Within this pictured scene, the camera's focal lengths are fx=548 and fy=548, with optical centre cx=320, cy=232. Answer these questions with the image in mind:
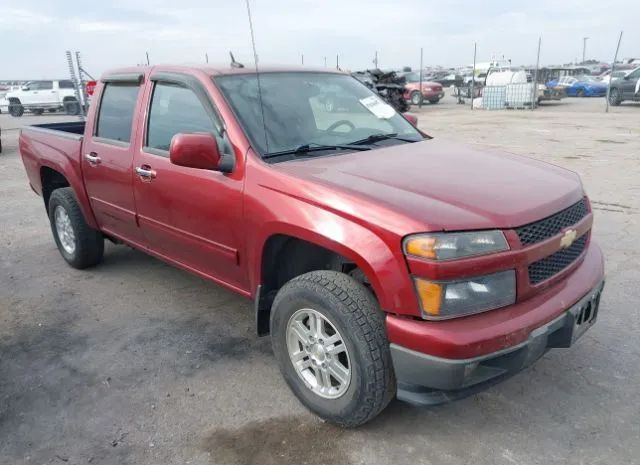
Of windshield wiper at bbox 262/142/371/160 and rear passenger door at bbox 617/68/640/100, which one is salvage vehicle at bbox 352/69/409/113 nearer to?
rear passenger door at bbox 617/68/640/100

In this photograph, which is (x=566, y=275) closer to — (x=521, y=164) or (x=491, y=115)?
(x=521, y=164)

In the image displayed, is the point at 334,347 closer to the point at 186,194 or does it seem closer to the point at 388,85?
the point at 186,194

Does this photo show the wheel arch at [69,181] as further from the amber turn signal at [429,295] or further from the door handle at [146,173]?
the amber turn signal at [429,295]

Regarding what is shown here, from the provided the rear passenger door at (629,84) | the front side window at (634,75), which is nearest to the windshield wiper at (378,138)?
the rear passenger door at (629,84)

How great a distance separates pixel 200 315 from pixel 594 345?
267cm

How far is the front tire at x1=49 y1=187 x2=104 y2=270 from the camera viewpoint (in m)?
4.78

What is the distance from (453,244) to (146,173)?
2.21 m

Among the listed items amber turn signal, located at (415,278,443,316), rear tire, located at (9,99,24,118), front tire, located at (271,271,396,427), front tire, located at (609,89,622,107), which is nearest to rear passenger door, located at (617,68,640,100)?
front tire, located at (609,89,622,107)

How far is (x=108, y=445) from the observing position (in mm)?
2643

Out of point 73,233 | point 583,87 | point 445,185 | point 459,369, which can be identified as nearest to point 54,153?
point 73,233

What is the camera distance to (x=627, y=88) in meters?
21.9

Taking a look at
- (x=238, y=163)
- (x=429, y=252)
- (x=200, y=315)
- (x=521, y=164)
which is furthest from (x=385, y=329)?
(x=200, y=315)

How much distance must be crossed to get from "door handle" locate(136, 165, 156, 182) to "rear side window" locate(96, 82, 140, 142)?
331 mm

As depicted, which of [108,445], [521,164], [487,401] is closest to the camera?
[108,445]
